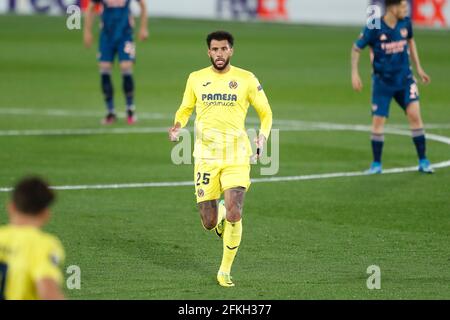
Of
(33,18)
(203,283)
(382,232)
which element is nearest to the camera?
(203,283)

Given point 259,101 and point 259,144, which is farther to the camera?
point 259,101

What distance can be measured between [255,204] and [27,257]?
26.3 feet

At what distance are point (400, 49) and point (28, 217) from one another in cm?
1033

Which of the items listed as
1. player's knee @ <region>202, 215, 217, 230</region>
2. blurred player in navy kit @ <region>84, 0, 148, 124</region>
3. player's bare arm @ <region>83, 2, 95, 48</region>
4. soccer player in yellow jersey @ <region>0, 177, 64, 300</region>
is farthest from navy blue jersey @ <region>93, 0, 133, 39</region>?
soccer player in yellow jersey @ <region>0, 177, 64, 300</region>

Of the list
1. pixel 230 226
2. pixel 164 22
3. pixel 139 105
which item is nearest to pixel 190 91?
pixel 230 226

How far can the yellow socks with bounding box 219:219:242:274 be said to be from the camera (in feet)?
34.7

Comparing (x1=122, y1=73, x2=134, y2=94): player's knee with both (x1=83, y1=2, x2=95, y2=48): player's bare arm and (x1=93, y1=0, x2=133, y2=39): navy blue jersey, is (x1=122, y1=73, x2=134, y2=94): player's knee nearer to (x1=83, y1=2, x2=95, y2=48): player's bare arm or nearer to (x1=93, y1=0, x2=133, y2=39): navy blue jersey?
(x1=93, y1=0, x2=133, y2=39): navy blue jersey

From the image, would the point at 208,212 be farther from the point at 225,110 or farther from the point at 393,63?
the point at 393,63

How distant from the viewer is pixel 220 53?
35.9 feet

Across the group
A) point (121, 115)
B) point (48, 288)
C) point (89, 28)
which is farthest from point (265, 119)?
point (121, 115)

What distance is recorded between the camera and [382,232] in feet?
42.5

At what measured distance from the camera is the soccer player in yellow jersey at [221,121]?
10852 millimetres

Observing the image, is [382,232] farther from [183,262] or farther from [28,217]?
[28,217]

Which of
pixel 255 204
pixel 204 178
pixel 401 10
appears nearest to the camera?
pixel 204 178
